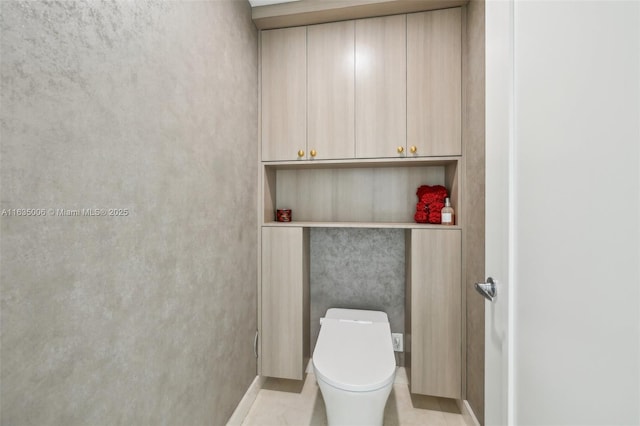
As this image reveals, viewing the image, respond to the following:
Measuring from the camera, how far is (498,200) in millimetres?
770

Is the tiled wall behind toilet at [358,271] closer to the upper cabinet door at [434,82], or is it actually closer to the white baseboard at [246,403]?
the white baseboard at [246,403]

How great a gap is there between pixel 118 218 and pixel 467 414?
1.95 metres

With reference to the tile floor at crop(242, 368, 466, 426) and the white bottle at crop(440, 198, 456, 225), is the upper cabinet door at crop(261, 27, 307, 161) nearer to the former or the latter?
the white bottle at crop(440, 198, 456, 225)

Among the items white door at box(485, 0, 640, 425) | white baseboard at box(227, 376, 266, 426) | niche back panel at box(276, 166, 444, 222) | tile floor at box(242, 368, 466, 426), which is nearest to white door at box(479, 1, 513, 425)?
white door at box(485, 0, 640, 425)

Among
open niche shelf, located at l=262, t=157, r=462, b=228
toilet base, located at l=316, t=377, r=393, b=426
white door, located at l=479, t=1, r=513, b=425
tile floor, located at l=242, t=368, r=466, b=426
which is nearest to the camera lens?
white door, located at l=479, t=1, r=513, b=425

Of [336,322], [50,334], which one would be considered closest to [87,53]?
[50,334]

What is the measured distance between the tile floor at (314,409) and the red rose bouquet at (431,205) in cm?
113

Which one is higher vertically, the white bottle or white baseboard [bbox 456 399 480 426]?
the white bottle

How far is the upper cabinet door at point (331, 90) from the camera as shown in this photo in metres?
1.67

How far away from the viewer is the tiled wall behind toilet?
191 centimetres

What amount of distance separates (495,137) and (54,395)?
131 cm

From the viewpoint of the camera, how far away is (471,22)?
4.81 ft

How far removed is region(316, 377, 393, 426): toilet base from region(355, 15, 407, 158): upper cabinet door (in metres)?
1.25

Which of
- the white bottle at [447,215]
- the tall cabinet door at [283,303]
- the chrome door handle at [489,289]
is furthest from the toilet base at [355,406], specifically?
the white bottle at [447,215]
